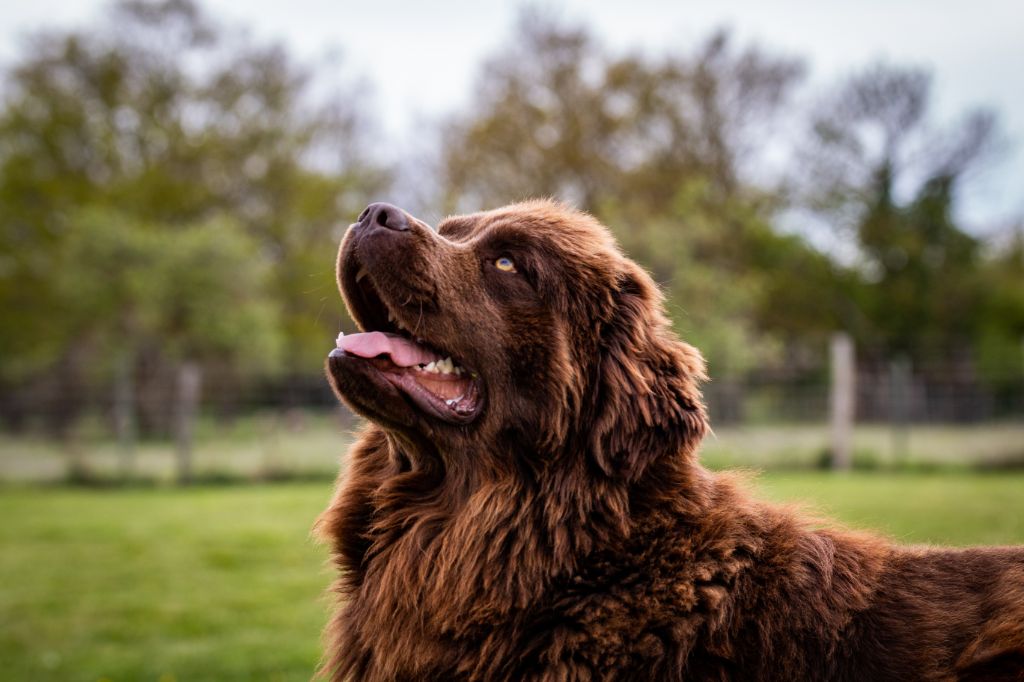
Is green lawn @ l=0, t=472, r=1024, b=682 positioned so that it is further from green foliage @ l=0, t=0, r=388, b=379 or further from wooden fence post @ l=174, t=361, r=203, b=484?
green foliage @ l=0, t=0, r=388, b=379

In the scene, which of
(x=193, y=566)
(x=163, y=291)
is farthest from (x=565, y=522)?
(x=163, y=291)

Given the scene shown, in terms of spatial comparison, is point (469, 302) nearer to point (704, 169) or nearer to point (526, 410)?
point (526, 410)

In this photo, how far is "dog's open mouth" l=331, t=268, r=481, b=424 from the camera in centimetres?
319

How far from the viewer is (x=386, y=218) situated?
130 inches

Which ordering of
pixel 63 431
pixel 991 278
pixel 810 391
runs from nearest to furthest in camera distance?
pixel 63 431, pixel 810 391, pixel 991 278

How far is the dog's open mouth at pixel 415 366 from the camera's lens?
10.5 feet

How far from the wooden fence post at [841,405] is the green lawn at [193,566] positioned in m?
2.27

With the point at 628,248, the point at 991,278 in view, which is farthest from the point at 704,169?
→ the point at 991,278

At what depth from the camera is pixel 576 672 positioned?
2771mm

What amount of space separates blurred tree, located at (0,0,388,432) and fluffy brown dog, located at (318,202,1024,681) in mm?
26404

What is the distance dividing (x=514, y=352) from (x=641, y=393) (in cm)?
48

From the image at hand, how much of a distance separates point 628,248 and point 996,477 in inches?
499

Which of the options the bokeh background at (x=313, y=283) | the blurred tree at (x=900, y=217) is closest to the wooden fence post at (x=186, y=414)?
the bokeh background at (x=313, y=283)

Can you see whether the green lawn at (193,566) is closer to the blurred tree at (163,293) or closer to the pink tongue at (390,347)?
the pink tongue at (390,347)
